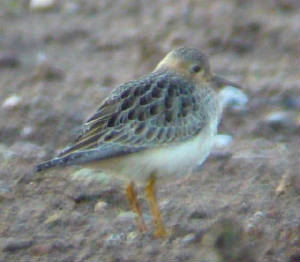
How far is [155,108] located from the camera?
7211mm

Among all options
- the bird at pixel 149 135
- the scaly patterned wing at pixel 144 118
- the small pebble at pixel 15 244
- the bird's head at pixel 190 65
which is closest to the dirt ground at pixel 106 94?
the small pebble at pixel 15 244

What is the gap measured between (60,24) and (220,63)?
243cm

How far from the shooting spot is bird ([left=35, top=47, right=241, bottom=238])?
6.93m

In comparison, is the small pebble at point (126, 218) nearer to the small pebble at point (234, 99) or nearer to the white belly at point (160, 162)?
the white belly at point (160, 162)

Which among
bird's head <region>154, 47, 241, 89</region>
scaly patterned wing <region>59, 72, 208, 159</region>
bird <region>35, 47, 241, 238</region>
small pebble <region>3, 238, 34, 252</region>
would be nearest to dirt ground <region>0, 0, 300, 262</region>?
small pebble <region>3, 238, 34, 252</region>

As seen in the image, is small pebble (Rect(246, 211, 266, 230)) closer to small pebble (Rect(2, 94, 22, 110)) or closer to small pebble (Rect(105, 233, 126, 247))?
small pebble (Rect(105, 233, 126, 247))

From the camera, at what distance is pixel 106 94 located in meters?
9.97

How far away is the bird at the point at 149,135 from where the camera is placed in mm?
6930

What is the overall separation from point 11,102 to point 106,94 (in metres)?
0.97


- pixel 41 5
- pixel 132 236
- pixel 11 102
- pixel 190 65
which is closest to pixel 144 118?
pixel 190 65

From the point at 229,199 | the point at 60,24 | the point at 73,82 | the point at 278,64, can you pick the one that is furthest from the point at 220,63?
the point at 229,199

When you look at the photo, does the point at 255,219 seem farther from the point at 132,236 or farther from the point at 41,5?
the point at 41,5

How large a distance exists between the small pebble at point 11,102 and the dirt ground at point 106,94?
1.1 inches

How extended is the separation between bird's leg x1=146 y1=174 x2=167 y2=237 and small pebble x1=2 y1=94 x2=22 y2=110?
282 centimetres
